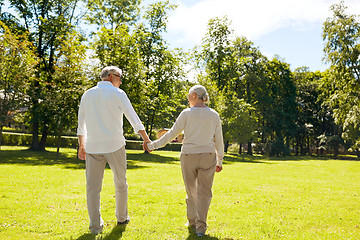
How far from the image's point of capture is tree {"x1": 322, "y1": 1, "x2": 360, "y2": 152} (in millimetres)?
33188

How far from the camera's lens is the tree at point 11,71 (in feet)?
66.7

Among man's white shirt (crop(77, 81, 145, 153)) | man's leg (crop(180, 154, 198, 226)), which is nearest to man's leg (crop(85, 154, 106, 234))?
man's white shirt (crop(77, 81, 145, 153))

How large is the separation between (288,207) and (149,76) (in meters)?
28.7

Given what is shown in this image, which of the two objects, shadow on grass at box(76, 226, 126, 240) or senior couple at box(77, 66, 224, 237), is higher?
senior couple at box(77, 66, 224, 237)

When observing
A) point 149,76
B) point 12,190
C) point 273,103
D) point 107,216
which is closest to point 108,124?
point 107,216

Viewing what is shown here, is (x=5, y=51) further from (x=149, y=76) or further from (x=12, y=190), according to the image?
(x=149, y=76)

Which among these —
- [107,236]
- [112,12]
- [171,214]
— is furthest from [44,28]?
[107,236]

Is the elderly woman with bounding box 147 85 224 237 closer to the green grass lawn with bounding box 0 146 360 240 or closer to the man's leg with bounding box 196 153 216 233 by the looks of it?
the man's leg with bounding box 196 153 216 233

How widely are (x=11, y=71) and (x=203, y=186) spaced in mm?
18756

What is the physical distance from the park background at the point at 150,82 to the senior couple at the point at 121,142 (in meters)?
0.72

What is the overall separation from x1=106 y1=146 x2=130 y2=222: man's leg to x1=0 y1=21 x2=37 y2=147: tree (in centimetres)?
1747

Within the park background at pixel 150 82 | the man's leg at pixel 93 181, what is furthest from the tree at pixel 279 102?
the man's leg at pixel 93 181

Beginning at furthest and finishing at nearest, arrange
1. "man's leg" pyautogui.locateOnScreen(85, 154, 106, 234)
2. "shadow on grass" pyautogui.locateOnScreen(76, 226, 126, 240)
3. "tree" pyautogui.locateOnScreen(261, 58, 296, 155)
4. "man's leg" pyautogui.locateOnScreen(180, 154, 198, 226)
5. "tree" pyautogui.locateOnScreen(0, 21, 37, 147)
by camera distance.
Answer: "tree" pyautogui.locateOnScreen(261, 58, 296, 155) → "tree" pyautogui.locateOnScreen(0, 21, 37, 147) → "man's leg" pyautogui.locateOnScreen(180, 154, 198, 226) → "man's leg" pyautogui.locateOnScreen(85, 154, 106, 234) → "shadow on grass" pyautogui.locateOnScreen(76, 226, 126, 240)

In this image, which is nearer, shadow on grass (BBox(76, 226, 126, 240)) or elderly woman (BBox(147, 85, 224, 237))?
shadow on grass (BBox(76, 226, 126, 240))
